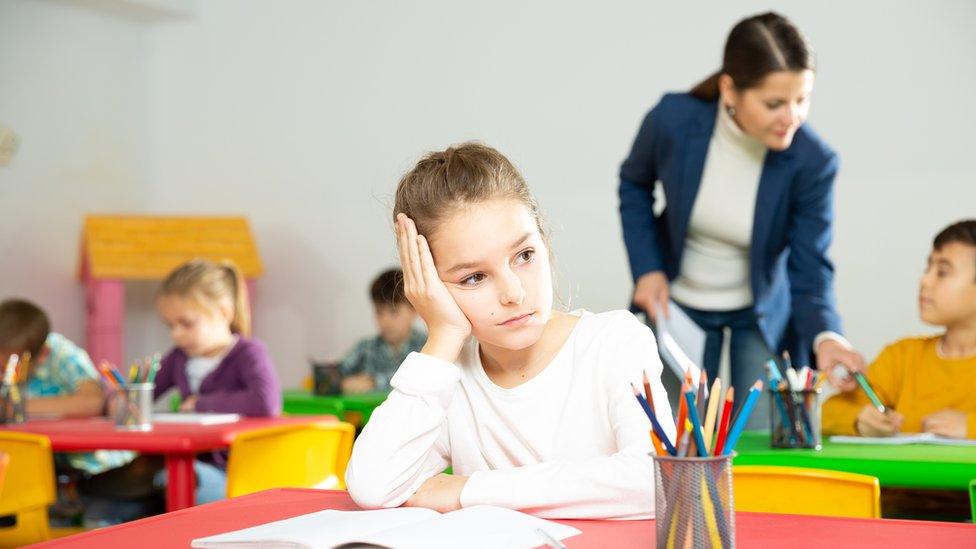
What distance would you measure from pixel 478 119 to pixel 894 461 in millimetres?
3854

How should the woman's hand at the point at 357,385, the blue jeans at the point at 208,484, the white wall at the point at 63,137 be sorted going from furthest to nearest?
the white wall at the point at 63,137, the woman's hand at the point at 357,385, the blue jeans at the point at 208,484

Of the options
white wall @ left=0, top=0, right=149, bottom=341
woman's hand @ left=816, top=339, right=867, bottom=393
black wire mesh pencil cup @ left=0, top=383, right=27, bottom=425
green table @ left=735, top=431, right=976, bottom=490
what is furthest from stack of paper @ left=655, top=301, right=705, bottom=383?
white wall @ left=0, top=0, right=149, bottom=341

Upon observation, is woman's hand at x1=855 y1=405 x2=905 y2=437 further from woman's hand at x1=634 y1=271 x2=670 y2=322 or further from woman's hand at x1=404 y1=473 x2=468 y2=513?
woman's hand at x1=404 y1=473 x2=468 y2=513

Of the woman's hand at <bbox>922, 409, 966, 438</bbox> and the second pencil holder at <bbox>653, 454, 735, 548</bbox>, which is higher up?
the second pencil holder at <bbox>653, 454, 735, 548</bbox>

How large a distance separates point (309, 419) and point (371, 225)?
277 centimetres

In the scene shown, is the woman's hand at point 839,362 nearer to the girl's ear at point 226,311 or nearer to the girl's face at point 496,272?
the girl's face at point 496,272

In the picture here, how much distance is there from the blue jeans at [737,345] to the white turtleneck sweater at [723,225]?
2cm

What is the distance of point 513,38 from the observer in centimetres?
537

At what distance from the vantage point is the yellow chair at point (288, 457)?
2.45 meters

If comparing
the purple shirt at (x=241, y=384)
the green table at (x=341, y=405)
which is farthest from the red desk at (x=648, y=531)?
the green table at (x=341, y=405)

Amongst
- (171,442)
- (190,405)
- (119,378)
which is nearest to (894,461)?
(171,442)

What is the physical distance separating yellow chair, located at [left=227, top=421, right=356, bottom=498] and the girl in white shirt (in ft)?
3.50

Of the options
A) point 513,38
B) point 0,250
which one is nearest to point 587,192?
point 513,38

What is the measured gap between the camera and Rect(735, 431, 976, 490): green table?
5.91ft
